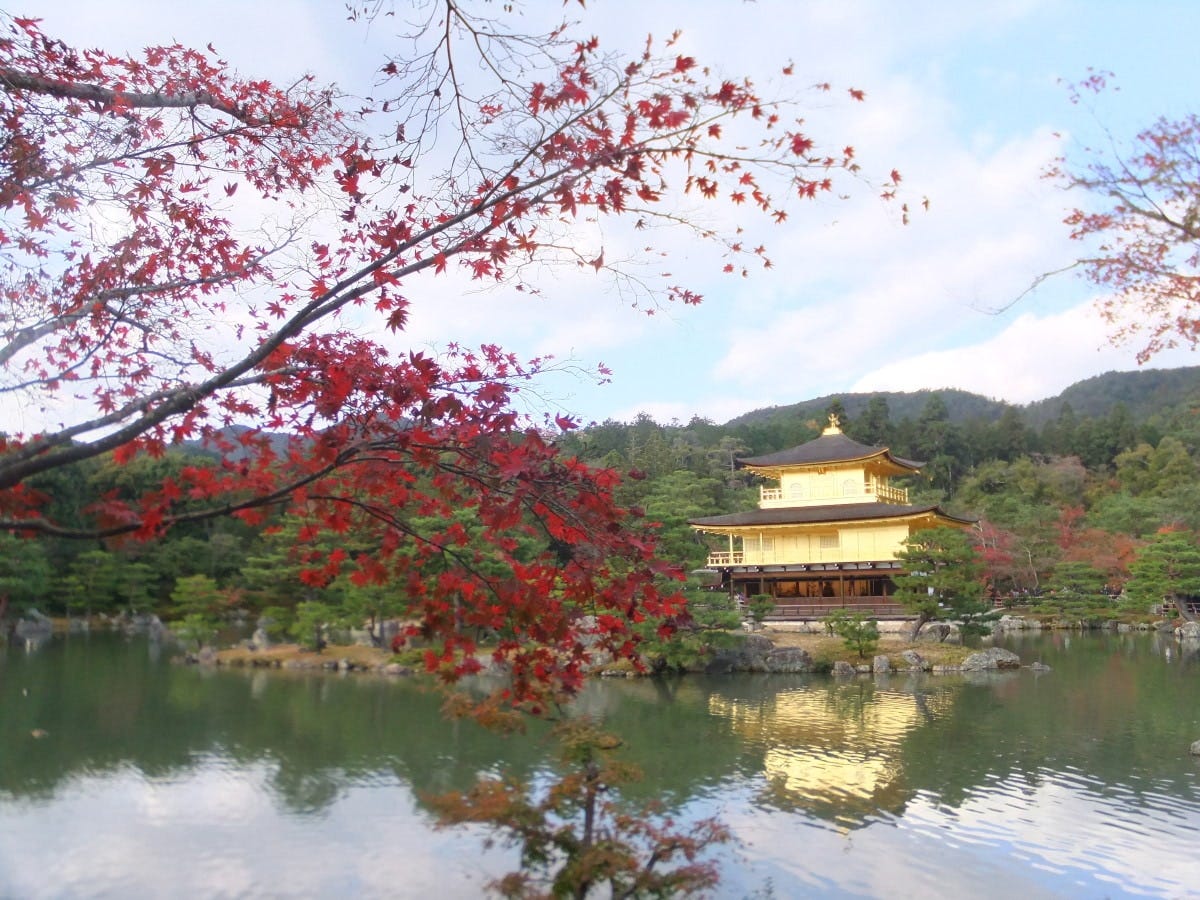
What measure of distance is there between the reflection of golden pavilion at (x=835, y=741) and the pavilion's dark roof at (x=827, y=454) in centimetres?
923

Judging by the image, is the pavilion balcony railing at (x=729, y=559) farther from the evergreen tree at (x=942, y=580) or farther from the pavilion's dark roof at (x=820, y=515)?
the evergreen tree at (x=942, y=580)

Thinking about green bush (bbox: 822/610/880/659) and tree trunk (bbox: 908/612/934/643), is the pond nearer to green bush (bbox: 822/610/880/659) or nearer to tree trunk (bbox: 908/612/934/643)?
green bush (bbox: 822/610/880/659)

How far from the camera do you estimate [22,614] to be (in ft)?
70.3

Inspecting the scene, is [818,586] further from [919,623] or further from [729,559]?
[919,623]

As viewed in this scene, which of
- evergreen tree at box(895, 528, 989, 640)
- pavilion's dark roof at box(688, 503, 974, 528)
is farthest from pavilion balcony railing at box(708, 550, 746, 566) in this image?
evergreen tree at box(895, 528, 989, 640)

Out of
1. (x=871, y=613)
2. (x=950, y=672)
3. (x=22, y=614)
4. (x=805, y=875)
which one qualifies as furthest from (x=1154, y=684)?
(x=22, y=614)

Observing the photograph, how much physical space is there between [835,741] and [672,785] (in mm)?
2428

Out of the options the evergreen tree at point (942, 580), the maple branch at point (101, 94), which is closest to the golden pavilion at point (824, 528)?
the evergreen tree at point (942, 580)

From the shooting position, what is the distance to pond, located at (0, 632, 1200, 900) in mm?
5305

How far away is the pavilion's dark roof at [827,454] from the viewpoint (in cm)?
2144

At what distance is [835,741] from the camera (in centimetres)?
879

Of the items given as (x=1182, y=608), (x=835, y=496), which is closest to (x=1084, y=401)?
(x=1182, y=608)

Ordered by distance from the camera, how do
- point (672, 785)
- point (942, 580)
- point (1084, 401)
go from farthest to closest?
1. point (1084, 401)
2. point (942, 580)
3. point (672, 785)

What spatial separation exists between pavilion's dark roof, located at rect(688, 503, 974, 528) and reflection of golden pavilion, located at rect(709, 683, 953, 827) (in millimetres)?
7537
